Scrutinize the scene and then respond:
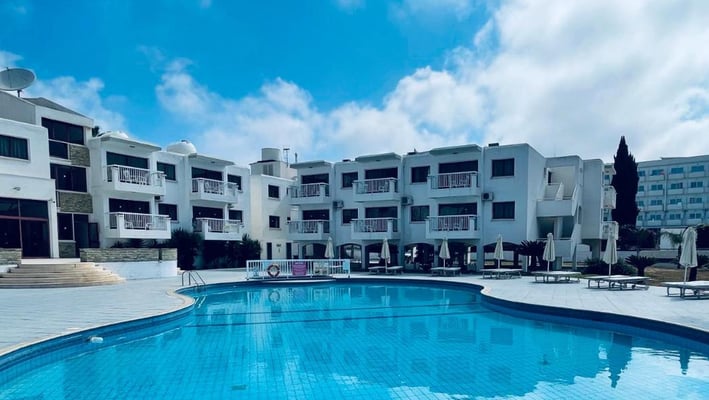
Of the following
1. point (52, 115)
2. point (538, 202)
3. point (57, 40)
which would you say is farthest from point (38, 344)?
point (538, 202)

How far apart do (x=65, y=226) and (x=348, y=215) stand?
1717 centimetres

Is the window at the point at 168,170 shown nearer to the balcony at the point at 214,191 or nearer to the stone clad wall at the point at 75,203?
the balcony at the point at 214,191

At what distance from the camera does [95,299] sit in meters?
13.3

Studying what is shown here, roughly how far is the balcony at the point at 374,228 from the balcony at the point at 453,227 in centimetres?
259

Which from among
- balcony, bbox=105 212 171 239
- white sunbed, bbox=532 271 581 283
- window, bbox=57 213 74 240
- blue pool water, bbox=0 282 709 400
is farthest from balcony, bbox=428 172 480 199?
window, bbox=57 213 74 240

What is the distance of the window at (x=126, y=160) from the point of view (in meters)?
22.6

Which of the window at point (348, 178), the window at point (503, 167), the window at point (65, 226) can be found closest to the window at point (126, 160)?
the window at point (65, 226)

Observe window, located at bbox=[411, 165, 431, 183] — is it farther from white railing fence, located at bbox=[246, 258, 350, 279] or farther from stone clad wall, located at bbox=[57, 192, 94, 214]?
stone clad wall, located at bbox=[57, 192, 94, 214]

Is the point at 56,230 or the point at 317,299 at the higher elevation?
the point at 56,230

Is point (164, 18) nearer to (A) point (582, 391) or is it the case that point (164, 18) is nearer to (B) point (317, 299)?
(B) point (317, 299)

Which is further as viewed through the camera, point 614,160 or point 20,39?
point 614,160

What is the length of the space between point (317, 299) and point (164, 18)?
39.4ft

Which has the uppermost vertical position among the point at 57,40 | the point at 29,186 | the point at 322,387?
the point at 57,40

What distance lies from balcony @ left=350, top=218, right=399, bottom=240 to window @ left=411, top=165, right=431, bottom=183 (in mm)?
3091
